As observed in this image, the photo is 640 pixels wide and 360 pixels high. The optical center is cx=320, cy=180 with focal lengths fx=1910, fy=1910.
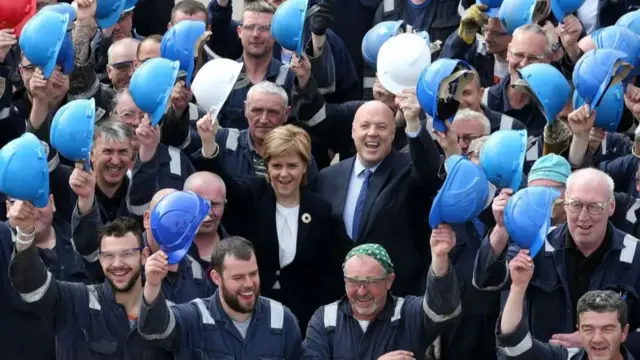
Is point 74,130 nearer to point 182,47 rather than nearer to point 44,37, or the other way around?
point 44,37

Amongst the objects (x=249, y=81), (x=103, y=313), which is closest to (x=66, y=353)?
(x=103, y=313)

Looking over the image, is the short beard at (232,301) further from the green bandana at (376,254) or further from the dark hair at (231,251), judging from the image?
the green bandana at (376,254)

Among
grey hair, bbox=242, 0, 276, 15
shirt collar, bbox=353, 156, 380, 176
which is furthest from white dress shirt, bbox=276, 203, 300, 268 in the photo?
grey hair, bbox=242, 0, 276, 15

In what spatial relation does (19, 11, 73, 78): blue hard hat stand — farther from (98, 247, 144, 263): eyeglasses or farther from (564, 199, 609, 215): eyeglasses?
(564, 199, 609, 215): eyeglasses

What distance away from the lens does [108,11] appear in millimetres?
13789

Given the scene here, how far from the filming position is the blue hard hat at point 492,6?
14.1 meters

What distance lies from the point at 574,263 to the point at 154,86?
286 centimetres

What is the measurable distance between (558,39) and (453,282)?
335 centimetres

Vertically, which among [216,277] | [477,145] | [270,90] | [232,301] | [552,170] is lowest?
[232,301]

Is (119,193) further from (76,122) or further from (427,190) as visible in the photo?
(427,190)

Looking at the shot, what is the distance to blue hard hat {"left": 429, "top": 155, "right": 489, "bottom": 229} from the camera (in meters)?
11.0

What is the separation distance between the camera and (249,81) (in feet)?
45.4

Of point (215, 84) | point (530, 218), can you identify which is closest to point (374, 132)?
point (215, 84)

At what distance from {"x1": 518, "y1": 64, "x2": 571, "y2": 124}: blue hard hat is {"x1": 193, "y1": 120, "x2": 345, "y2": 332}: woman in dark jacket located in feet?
4.92
